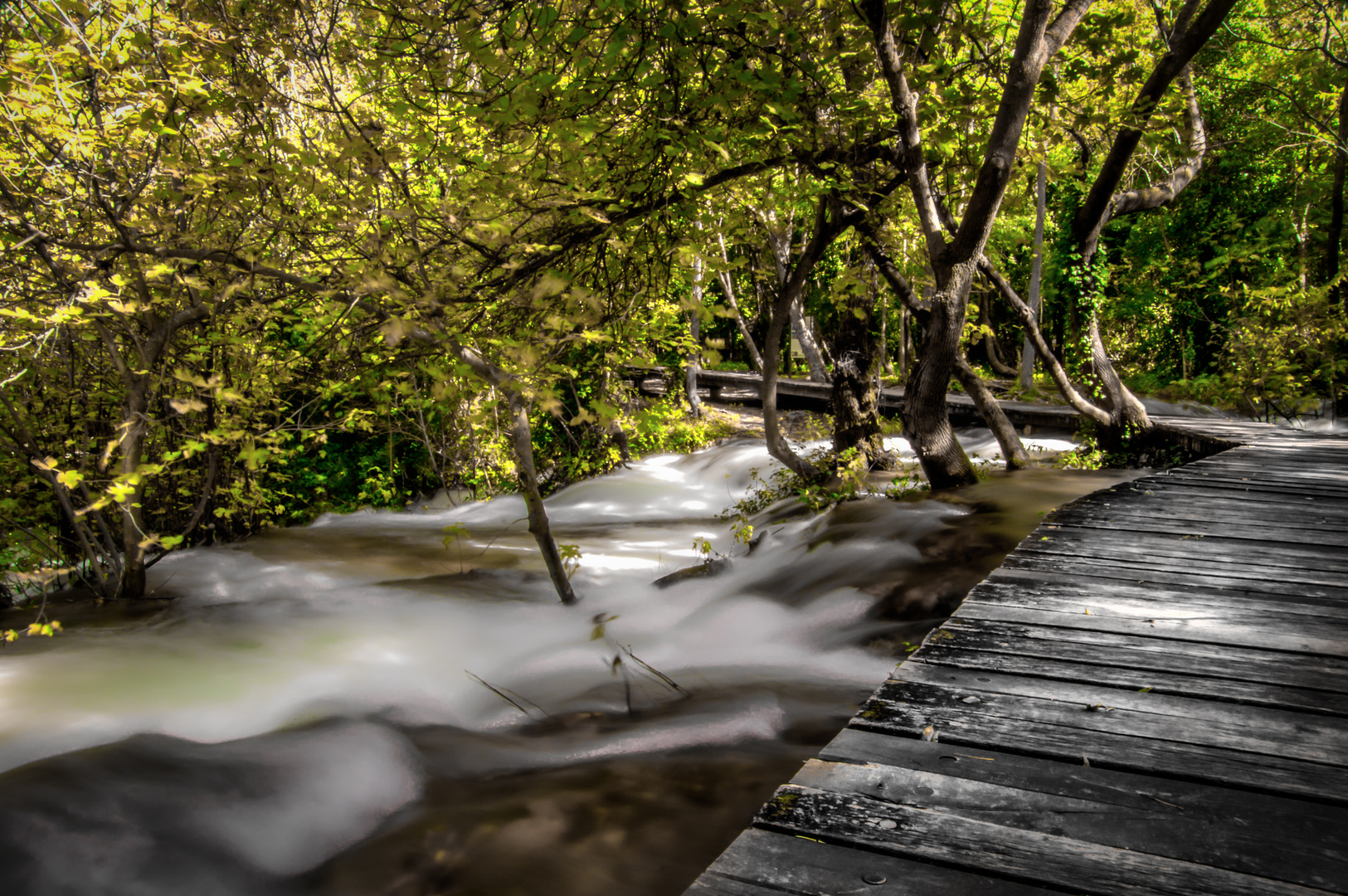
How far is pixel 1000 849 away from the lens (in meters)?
1.49

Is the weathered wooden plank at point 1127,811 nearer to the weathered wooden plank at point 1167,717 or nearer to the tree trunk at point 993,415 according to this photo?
the weathered wooden plank at point 1167,717

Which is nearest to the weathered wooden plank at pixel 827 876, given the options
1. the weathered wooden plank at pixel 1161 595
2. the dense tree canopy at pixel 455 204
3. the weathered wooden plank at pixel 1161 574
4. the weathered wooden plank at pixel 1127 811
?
the weathered wooden plank at pixel 1127 811

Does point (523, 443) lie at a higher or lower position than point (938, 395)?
higher

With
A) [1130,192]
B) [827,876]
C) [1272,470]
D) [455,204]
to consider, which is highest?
[1130,192]

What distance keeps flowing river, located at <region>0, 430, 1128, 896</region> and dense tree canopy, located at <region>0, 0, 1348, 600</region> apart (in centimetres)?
87

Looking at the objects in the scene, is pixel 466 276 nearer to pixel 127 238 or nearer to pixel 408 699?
pixel 127 238

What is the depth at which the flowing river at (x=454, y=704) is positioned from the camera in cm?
312

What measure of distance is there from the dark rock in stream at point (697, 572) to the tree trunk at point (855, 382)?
2.15 meters

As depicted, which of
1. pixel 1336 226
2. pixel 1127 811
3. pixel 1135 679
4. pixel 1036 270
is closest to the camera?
pixel 1127 811

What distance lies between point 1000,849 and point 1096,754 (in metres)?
0.53

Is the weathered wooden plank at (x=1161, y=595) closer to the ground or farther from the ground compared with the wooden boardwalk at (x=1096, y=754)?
closer to the ground

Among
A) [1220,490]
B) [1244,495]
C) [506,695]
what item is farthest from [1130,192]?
[506,695]

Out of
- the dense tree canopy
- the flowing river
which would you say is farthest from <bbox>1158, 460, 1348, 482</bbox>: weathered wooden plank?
the dense tree canopy

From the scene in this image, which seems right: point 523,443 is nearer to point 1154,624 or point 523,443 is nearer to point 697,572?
point 697,572
